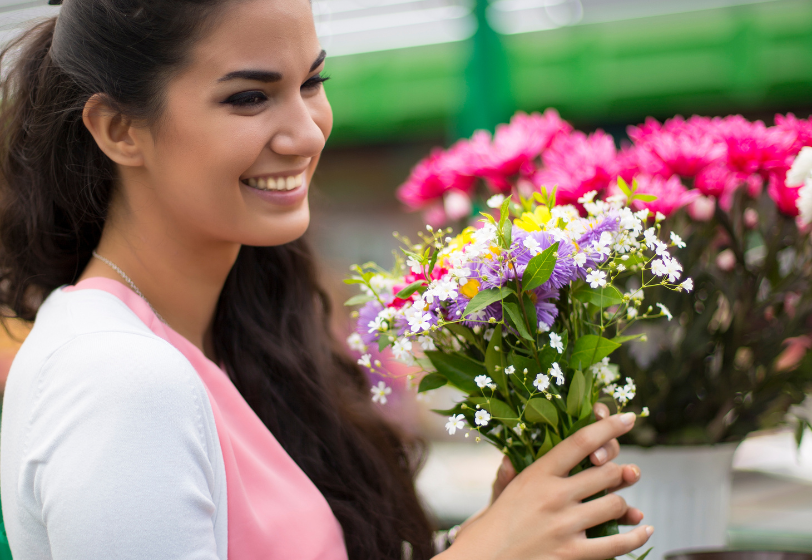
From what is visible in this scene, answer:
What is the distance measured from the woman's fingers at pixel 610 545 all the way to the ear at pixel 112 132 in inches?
30.3

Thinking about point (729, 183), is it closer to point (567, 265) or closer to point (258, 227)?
point (567, 265)

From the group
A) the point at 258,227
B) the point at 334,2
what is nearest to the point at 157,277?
the point at 258,227

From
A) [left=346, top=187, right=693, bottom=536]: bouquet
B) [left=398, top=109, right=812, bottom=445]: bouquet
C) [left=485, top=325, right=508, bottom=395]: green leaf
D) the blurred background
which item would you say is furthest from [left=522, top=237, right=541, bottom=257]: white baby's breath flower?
the blurred background

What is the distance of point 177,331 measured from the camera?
3.46 feet

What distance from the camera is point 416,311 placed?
2.62 feet

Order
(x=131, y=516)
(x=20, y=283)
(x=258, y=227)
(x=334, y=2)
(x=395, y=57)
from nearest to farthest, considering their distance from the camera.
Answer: (x=131, y=516) < (x=258, y=227) < (x=20, y=283) < (x=334, y=2) < (x=395, y=57)

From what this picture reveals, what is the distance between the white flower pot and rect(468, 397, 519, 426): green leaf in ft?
1.38

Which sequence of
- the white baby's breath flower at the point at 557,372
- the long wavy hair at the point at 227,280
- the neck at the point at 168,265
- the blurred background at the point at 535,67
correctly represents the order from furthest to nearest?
the blurred background at the point at 535,67
the neck at the point at 168,265
the long wavy hair at the point at 227,280
the white baby's breath flower at the point at 557,372

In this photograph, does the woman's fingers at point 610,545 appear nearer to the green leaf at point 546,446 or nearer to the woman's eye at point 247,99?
the green leaf at point 546,446

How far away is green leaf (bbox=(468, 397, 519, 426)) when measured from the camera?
83cm

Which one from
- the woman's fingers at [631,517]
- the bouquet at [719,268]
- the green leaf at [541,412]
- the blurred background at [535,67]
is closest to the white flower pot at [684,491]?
the bouquet at [719,268]

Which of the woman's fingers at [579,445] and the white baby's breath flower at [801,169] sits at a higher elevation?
the white baby's breath flower at [801,169]

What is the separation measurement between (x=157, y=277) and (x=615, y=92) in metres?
4.86

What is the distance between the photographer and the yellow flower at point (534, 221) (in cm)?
83
